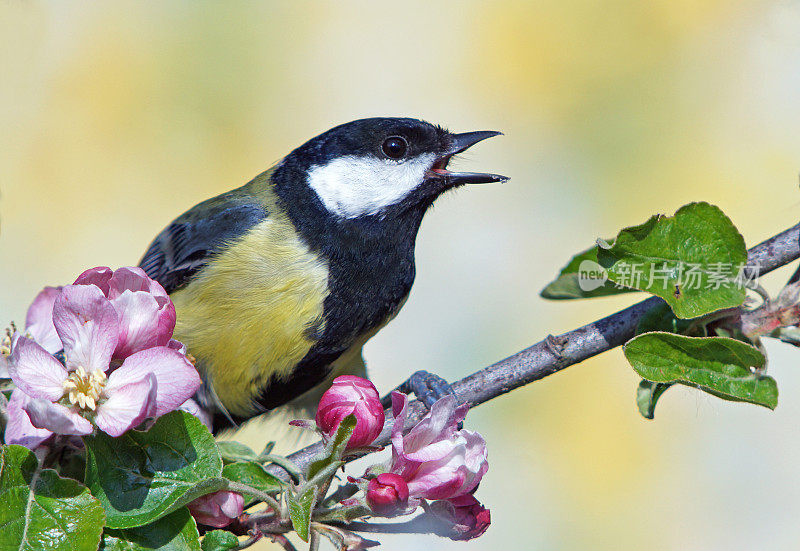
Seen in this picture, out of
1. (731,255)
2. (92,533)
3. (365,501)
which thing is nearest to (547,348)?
(731,255)

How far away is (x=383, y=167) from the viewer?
5.33 ft

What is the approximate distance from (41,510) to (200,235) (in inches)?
42.6

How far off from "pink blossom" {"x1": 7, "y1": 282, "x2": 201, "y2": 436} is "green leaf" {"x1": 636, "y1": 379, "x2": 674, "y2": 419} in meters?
0.58

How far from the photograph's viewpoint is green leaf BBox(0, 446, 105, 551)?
0.63 m

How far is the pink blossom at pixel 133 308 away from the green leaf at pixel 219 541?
189mm

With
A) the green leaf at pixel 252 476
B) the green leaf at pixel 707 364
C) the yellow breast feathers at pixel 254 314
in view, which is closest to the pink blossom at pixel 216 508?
the green leaf at pixel 252 476

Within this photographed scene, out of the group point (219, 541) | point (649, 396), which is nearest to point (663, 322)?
point (649, 396)

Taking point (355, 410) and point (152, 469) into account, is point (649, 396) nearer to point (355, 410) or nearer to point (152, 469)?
point (355, 410)

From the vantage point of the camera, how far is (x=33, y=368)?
0.66 metres

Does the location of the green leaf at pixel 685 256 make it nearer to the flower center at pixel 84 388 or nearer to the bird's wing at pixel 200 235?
the flower center at pixel 84 388

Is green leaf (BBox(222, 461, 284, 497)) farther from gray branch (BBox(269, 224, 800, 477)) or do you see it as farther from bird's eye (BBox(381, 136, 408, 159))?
bird's eye (BBox(381, 136, 408, 159))

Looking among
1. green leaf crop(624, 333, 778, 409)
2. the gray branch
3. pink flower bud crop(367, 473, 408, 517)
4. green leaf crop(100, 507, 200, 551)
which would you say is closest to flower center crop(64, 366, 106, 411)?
green leaf crop(100, 507, 200, 551)

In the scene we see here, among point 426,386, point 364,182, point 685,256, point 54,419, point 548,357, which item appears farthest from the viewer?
point 364,182

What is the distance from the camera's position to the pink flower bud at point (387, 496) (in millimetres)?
709
